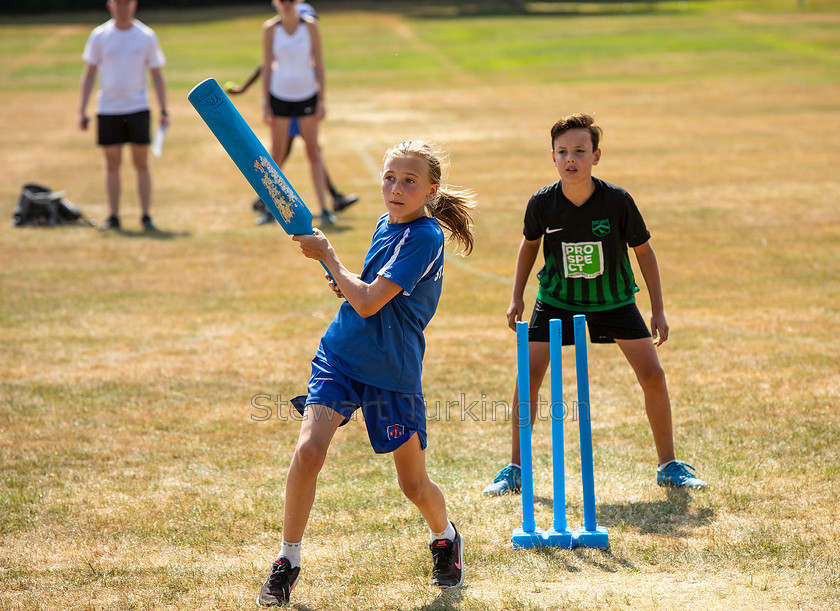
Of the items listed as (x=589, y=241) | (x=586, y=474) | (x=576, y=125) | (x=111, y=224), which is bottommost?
(x=111, y=224)

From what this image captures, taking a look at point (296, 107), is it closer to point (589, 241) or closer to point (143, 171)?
point (143, 171)

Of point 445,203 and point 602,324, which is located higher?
point 445,203

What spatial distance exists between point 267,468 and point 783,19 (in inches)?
1703

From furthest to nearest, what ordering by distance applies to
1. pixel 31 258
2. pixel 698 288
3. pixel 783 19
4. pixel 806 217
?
pixel 783 19, pixel 806 217, pixel 31 258, pixel 698 288

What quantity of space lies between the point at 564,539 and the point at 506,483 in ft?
2.31

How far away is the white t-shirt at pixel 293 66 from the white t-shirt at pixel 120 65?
52.1 inches

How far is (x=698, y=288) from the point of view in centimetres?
858

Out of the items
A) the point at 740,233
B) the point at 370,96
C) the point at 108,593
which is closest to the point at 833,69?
the point at 370,96

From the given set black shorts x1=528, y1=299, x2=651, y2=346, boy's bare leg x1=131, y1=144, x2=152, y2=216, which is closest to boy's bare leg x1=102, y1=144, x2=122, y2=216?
boy's bare leg x1=131, y1=144, x2=152, y2=216

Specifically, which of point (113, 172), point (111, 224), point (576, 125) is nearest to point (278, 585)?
point (576, 125)

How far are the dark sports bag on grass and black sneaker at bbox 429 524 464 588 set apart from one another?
8970 mm

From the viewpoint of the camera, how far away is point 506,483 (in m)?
4.79

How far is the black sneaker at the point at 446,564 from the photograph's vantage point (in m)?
3.83

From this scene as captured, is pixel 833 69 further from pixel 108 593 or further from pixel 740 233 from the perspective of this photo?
pixel 108 593
